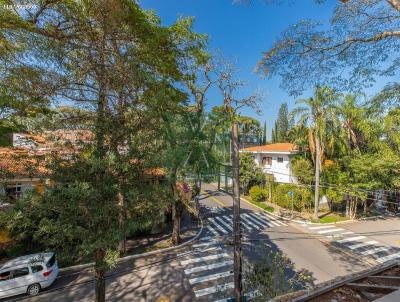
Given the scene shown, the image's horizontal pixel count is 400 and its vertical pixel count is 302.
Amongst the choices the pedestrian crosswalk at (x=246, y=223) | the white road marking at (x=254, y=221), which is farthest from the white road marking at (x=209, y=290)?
the white road marking at (x=254, y=221)

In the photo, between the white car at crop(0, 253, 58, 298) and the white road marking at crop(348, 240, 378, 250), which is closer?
the white car at crop(0, 253, 58, 298)

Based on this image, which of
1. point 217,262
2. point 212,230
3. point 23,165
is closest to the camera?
point 23,165

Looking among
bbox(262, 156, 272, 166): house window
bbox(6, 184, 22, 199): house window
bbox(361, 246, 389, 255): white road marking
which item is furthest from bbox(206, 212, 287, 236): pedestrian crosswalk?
bbox(6, 184, 22, 199): house window

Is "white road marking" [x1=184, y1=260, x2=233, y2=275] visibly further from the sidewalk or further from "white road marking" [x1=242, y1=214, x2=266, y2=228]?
"white road marking" [x1=242, y1=214, x2=266, y2=228]

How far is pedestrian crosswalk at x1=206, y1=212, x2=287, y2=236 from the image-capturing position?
15.7m

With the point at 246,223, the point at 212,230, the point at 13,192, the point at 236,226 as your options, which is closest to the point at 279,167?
the point at 246,223

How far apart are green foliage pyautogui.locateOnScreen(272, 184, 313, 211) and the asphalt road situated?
308 cm

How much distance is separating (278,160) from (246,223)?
9522 millimetres

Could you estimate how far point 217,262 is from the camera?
11070mm

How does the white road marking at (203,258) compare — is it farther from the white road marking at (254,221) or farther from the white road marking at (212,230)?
the white road marking at (254,221)

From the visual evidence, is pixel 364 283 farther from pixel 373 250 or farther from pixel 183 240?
pixel 373 250

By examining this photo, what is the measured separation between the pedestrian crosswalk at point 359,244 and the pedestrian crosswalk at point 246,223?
2.68 m

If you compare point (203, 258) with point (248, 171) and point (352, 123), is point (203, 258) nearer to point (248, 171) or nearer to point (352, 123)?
point (248, 171)

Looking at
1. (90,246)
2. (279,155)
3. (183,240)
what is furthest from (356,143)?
(90,246)
